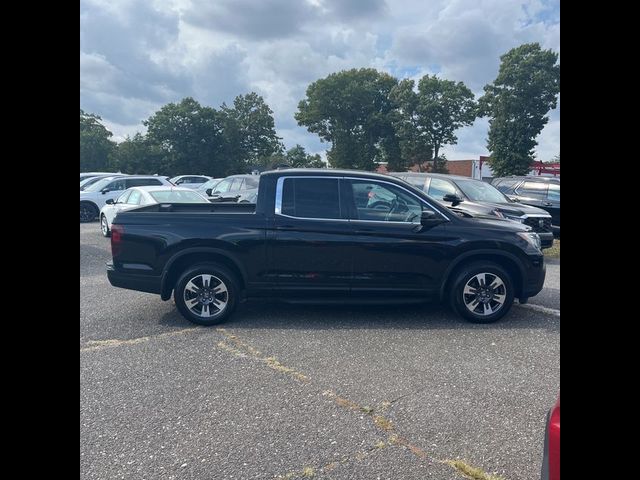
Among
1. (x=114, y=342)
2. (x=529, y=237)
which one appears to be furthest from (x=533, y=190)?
(x=114, y=342)

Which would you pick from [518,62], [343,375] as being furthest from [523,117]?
[343,375]

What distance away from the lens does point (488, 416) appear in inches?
134

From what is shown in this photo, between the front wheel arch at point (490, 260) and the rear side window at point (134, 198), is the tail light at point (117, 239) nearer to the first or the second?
the front wheel arch at point (490, 260)

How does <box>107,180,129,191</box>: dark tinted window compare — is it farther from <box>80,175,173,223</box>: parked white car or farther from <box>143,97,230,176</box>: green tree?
<box>143,97,230,176</box>: green tree

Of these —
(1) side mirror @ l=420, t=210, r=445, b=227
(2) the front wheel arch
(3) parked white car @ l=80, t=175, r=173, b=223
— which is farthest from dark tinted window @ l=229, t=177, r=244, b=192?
(2) the front wheel arch

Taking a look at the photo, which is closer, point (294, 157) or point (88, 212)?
point (88, 212)

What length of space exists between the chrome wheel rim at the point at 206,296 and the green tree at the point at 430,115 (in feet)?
136

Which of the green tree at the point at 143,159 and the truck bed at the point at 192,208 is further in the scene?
the green tree at the point at 143,159

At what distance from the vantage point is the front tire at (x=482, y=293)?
5492 mm

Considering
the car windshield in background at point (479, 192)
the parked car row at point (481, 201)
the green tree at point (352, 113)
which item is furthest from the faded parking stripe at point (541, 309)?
the green tree at point (352, 113)

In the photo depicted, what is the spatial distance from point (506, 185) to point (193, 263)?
1216 cm

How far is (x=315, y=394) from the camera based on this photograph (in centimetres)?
Answer: 375

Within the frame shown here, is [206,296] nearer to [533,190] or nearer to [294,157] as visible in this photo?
[533,190]

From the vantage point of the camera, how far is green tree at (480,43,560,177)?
32281mm
